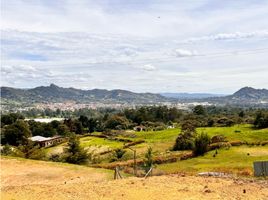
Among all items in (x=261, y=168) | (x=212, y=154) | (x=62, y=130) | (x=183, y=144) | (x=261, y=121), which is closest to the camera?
(x=261, y=168)

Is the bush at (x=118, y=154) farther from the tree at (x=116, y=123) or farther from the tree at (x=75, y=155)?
the tree at (x=116, y=123)

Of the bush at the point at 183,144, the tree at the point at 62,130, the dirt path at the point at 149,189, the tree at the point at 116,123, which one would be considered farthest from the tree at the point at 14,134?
the dirt path at the point at 149,189

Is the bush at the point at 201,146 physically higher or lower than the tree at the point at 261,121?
lower

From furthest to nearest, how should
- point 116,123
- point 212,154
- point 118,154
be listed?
point 116,123 → point 118,154 → point 212,154

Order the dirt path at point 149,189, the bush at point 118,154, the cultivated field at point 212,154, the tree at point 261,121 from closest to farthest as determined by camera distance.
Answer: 1. the dirt path at point 149,189
2. the cultivated field at point 212,154
3. the bush at point 118,154
4. the tree at point 261,121

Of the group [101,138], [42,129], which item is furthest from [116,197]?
[42,129]

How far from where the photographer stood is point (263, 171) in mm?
24938

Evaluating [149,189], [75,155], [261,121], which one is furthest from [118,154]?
[149,189]

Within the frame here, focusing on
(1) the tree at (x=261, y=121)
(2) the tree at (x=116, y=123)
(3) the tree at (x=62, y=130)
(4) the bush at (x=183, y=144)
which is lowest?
(3) the tree at (x=62, y=130)

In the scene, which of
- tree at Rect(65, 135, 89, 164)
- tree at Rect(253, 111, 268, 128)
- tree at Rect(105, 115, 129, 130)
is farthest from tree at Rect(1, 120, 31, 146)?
tree at Rect(253, 111, 268, 128)

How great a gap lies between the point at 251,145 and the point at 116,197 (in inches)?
1721

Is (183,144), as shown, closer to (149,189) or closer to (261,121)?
(261,121)

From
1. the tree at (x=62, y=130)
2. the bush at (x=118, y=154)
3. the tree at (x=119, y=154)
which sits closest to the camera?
the bush at (x=118, y=154)

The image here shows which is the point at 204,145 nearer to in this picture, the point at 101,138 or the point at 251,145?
the point at 251,145
